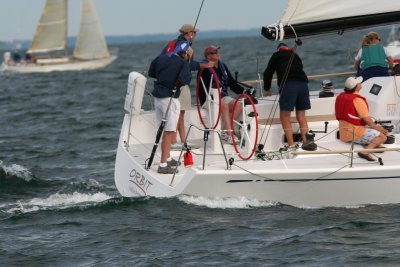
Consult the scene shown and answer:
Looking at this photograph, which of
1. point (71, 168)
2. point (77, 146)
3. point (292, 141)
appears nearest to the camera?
point (292, 141)

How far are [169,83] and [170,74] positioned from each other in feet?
0.33

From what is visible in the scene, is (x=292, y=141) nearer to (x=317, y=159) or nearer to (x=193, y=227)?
(x=317, y=159)

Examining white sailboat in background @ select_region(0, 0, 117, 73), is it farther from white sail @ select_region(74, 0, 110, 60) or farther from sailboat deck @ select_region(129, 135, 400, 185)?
sailboat deck @ select_region(129, 135, 400, 185)

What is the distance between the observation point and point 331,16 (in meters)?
9.77

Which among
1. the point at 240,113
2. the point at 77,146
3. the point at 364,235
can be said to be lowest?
the point at 77,146

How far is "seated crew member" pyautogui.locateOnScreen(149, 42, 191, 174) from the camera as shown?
9750 millimetres

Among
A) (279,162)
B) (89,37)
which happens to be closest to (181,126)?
(279,162)

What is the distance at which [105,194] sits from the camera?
1119 cm

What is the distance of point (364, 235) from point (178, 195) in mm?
1928

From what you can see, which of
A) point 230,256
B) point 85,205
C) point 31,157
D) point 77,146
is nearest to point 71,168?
point 31,157

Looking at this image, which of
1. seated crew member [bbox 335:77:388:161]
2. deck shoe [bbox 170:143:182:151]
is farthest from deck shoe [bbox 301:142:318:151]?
deck shoe [bbox 170:143:182:151]

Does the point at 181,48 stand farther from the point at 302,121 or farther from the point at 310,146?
the point at 310,146

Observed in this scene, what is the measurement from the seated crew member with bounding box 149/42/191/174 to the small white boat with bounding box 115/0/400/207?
166 millimetres

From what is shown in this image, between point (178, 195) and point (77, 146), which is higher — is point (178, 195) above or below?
above
